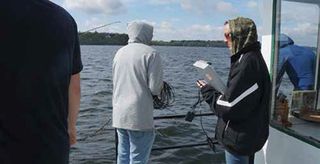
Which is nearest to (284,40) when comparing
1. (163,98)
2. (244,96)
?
(244,96)

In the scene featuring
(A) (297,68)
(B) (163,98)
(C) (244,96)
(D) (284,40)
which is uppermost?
(D) (284,40)

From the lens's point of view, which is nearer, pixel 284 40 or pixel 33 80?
pixel 33 80

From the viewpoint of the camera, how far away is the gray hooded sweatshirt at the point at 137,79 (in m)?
3.45

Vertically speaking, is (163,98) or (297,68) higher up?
(297,68)

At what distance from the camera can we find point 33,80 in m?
1.68

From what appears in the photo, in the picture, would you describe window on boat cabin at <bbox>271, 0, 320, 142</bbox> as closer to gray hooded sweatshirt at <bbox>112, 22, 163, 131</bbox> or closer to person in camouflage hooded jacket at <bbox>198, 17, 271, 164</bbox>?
person in camouflage hooded jacket at <bbox>198, 17, 271, 164</bbox>

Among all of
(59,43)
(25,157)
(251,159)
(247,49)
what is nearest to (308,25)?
(247,49)

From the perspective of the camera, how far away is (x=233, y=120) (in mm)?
2953

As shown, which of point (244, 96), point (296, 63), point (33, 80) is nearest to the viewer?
point (33, 80)

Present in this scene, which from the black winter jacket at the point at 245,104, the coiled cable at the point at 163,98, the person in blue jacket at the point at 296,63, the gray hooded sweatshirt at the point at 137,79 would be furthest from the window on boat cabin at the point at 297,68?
the gray hooded sweatshirt at the point at 137,79

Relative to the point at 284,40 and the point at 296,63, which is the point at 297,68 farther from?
the point at 284,40

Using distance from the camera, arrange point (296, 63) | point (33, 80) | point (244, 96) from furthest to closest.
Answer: point (296, 63) < point (244, 96) < point (33, 80)

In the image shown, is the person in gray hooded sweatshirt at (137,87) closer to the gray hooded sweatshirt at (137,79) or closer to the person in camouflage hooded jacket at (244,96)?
the gray hooded sweatshirt at (137,79)

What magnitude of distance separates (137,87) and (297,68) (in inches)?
57.3
